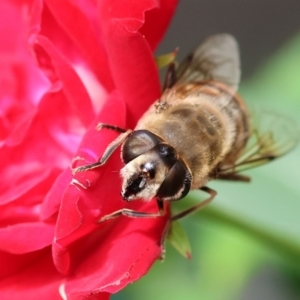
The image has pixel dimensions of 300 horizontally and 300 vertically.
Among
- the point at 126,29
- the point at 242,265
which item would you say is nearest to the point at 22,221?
the point at 126,29

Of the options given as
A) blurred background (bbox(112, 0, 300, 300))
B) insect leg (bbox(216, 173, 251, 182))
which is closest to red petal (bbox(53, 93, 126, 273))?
insect leg (bbox(216, 173, 251, 182))

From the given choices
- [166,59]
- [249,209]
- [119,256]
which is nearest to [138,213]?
[119,256]

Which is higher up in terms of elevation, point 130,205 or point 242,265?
point 130,205

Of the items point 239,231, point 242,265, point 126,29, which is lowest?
point 242,265

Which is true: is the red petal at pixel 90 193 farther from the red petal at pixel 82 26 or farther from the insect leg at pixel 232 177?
the insect leg at pixel 232 177

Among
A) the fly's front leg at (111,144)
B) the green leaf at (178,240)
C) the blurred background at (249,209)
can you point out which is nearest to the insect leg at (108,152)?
the fly's front leg at (111,144)

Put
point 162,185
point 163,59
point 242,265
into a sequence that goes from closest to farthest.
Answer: point 162,185 < point 163,59 < point 242,265

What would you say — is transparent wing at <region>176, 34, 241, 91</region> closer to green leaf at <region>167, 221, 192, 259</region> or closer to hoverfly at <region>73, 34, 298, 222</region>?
hoverfly at <region>73, 34, 298, 222</region>

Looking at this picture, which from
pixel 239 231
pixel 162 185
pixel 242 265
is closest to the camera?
pixel 162 185

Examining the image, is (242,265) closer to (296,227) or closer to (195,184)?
(296,227)
